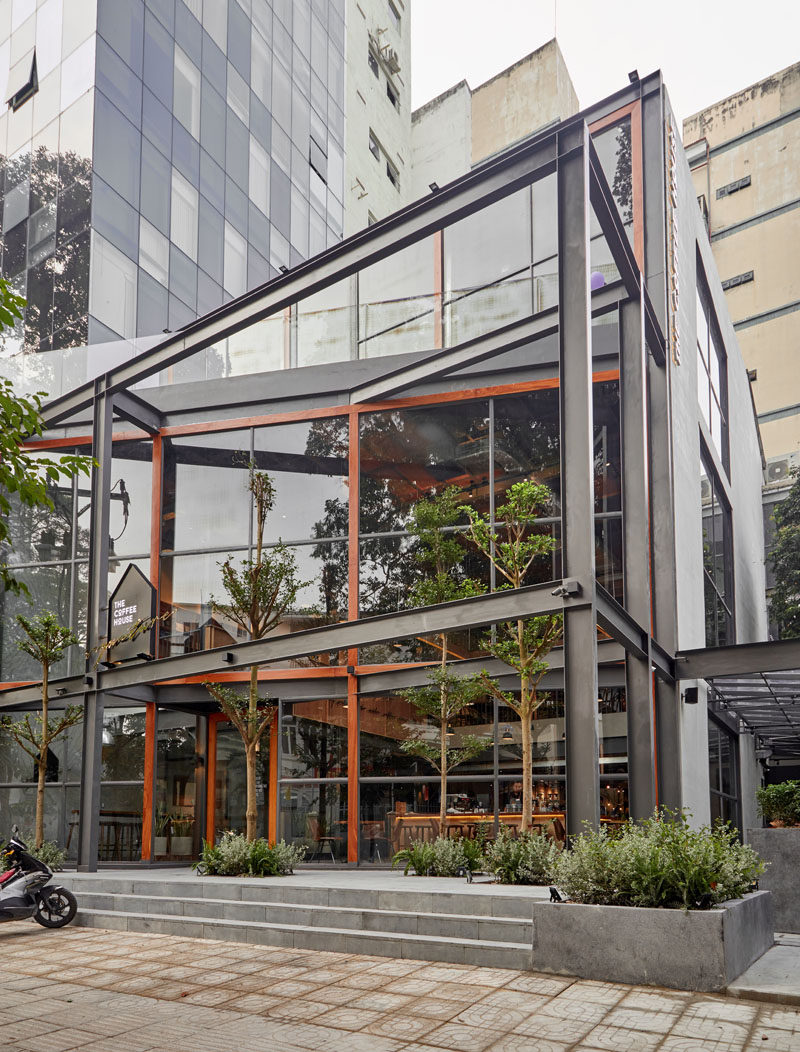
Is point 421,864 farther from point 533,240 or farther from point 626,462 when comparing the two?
point 533,240

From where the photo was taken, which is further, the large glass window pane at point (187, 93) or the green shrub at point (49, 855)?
the large glass window pane at point (187, 93)

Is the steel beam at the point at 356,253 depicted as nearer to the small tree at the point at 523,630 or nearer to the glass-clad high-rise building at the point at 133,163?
the small tree at the point at 523,630

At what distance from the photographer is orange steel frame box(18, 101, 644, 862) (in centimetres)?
1661

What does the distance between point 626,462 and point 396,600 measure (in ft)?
16.1

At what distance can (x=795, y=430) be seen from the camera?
45.1m

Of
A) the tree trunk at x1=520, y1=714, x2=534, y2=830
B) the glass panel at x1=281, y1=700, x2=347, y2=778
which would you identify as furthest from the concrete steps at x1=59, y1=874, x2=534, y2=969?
the glass panel at x1=281, y1=700, x2=347, y2=778

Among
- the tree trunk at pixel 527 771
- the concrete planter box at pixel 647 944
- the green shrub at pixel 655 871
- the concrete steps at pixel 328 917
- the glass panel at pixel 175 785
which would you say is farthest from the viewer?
the glass panel at pixel 175 785

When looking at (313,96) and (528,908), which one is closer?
(528,908)

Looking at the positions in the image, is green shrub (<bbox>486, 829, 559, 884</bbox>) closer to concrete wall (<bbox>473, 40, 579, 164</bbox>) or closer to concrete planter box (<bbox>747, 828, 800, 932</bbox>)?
concrete planter box (<bbox>747, 828, 800, 932</bbox>)

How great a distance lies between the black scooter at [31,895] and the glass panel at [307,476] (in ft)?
25.6

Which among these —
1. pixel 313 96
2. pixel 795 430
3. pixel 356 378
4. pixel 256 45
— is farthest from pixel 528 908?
pixel 795 430

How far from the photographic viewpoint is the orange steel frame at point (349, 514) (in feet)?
54.5

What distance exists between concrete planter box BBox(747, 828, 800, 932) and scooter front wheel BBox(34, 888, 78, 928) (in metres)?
8.42

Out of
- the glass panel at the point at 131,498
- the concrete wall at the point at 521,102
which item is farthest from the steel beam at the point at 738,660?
the concrete wall at the point at 521,102
